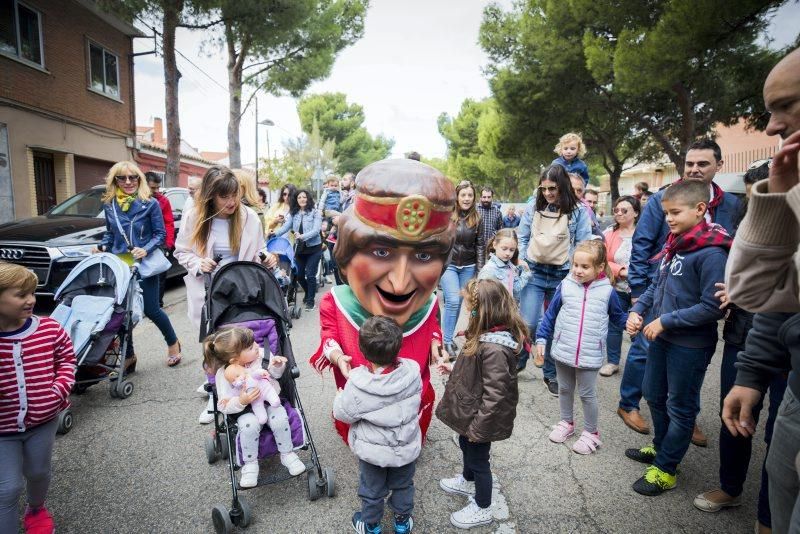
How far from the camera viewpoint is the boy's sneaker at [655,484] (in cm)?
248

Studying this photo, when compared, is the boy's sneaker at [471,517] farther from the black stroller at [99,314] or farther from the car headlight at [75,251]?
the car headlight at [75,251]

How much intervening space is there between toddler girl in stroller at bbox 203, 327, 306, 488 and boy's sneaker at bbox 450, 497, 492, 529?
2.81 ft

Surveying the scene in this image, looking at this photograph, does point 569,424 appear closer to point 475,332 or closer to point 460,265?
point 475,332

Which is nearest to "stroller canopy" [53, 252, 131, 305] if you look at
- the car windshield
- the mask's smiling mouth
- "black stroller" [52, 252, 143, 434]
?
"black stroller" [52, 252, 143, 434]

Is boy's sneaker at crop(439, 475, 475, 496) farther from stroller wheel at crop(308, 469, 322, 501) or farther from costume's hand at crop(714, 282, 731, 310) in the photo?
costume's hand at crop(714, 282, 731, 310)

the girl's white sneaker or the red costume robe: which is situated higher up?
the red costume robe

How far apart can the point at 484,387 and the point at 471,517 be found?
688 mm

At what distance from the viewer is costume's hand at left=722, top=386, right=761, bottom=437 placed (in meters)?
1.58

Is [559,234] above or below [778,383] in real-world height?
above

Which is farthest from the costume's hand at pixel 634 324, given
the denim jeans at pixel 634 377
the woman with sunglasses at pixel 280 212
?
the woman with sunglasses at pixel 280 212

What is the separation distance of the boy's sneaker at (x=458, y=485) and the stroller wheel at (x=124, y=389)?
8.84ft

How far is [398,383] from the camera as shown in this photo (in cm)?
199

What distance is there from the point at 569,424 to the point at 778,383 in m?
1.24

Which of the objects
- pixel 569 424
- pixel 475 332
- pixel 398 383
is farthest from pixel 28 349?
pixel 569 424
